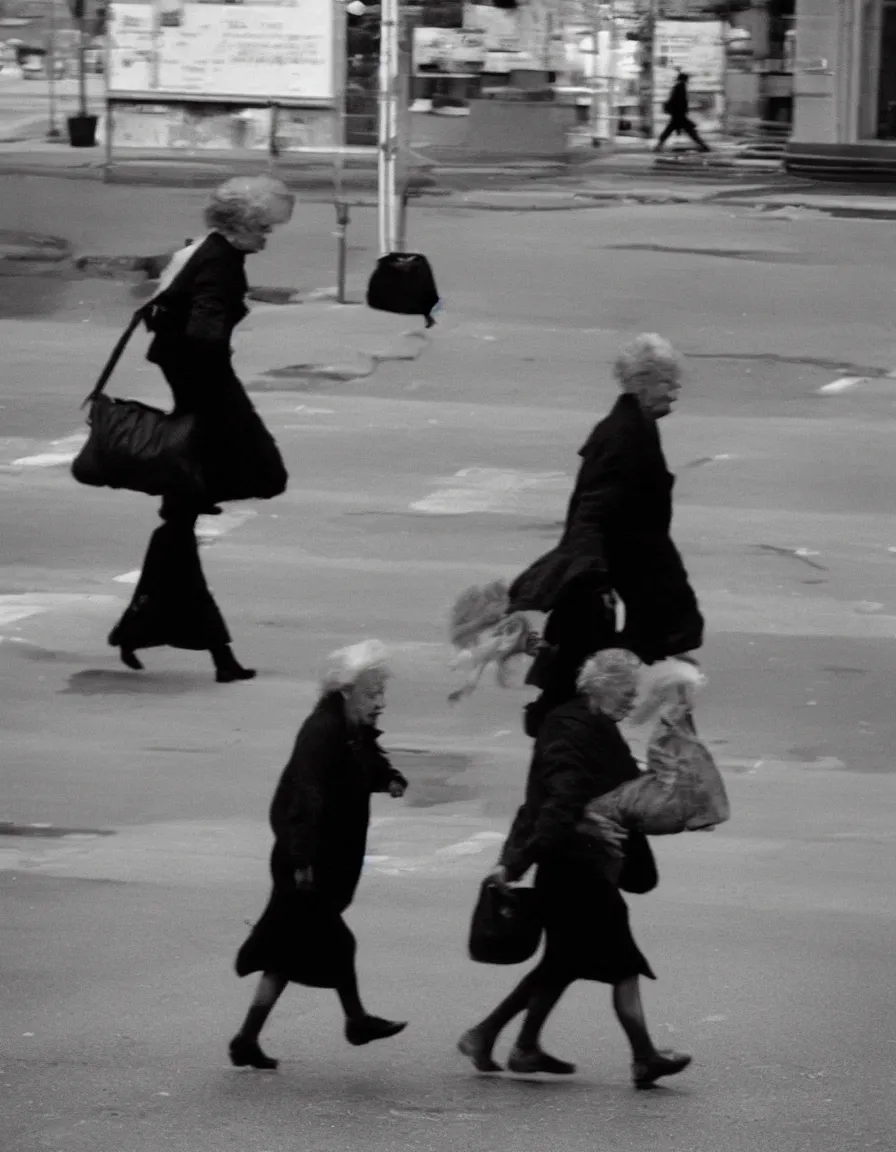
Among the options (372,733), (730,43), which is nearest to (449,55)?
(730,43)

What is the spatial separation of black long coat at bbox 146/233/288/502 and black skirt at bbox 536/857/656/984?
438 centimetres

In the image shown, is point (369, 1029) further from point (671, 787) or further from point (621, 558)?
point (621, 558)

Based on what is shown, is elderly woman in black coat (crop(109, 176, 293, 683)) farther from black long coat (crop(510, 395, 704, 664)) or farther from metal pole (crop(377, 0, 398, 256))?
metal pole (crop(377, 0, 398, 256))

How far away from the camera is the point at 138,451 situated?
10.4 meters

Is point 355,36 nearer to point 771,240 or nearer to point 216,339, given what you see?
point 771,240

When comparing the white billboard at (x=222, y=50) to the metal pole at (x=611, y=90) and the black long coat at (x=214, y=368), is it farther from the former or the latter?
the black long coat at (x=214, y=368)

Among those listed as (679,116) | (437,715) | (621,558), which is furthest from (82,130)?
(621,558)

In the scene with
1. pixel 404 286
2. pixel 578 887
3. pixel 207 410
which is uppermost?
pixel 207 410

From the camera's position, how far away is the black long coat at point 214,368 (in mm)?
10203

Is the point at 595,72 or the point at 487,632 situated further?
the point at 595,72

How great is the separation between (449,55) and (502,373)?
85.7ft

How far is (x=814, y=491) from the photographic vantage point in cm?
1516

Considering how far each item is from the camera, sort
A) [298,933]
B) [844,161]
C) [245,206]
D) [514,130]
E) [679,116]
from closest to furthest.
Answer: [298,933], [245,206], [844,161], [679,116], [514,130]

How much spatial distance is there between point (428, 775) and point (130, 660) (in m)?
2.07
